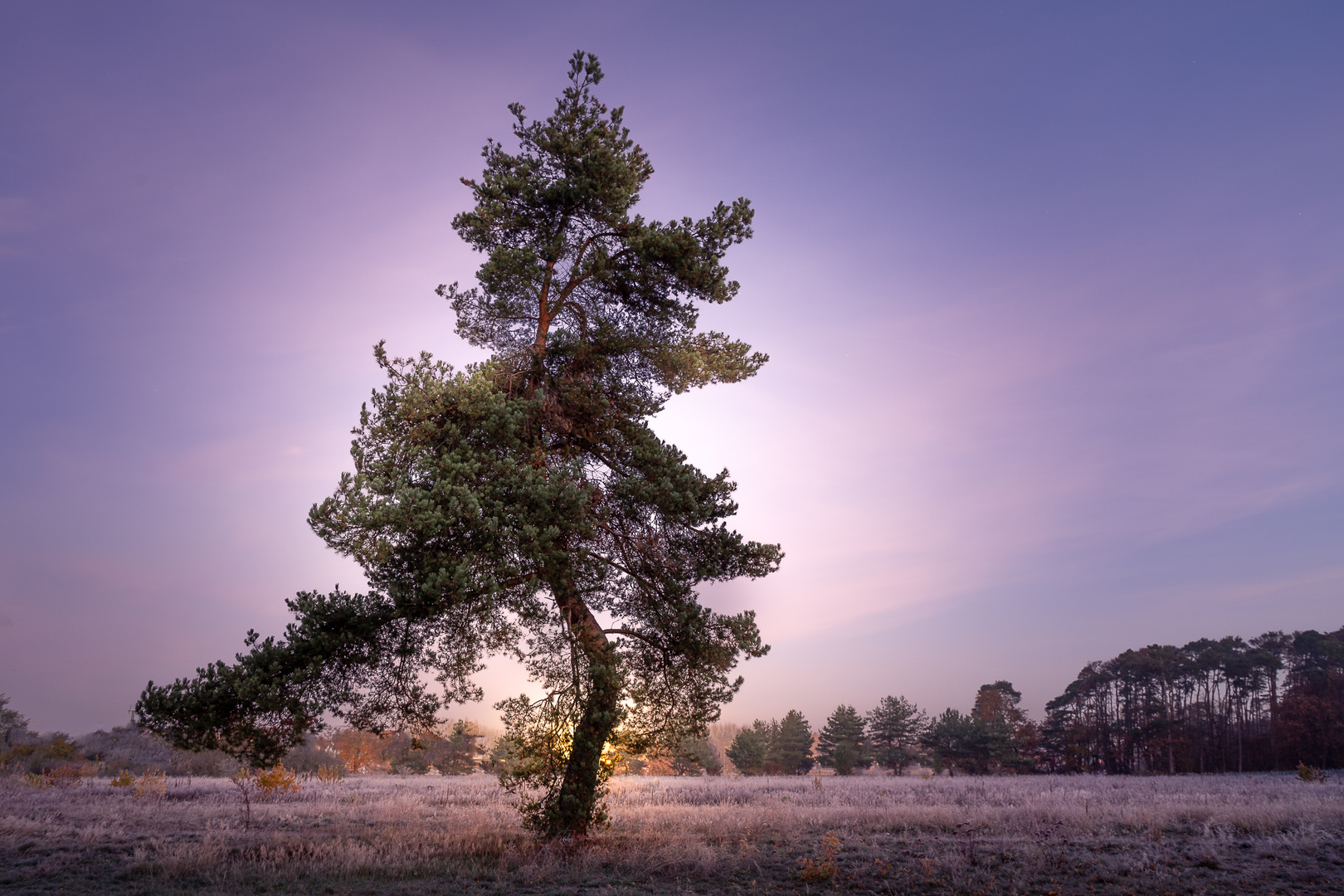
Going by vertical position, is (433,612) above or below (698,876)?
above

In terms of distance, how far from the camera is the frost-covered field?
1037 cm

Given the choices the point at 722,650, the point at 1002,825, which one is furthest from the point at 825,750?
the point at 722,650

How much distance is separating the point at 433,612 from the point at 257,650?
265 centimetres

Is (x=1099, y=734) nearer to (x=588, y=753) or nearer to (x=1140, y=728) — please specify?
(x=1140, y=728)

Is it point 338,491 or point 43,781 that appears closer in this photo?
point 338,491

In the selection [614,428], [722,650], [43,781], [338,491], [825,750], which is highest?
[614,428]

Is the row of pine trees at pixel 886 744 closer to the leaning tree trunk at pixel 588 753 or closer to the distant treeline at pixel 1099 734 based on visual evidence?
the distant treeline at pixel 1099 734

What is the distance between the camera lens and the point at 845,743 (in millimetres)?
63031

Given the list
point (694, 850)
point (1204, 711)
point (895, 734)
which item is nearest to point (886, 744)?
point (895, 734)

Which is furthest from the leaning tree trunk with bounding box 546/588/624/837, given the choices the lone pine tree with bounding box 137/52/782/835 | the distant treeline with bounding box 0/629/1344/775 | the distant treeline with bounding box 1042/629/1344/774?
the distant treeline with bounding box 1042/629/1344/774

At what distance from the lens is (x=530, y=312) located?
15.2 m

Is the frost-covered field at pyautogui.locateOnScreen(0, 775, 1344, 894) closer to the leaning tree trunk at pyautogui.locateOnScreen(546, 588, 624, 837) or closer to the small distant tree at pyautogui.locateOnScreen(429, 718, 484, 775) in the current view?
the leaning tree trunk at pyautogui.locateOnScreen(546, 588, 624, 837)

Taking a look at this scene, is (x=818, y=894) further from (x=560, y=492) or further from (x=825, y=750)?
(x=825, y=750)

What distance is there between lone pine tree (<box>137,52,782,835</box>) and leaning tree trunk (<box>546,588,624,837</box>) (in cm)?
4
